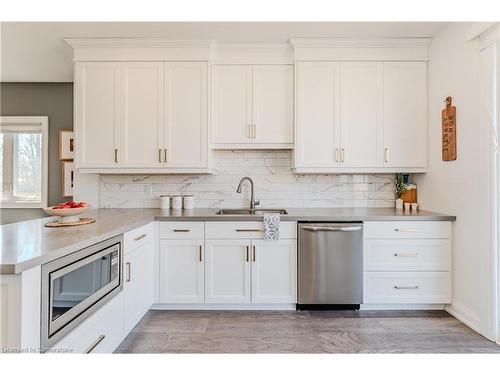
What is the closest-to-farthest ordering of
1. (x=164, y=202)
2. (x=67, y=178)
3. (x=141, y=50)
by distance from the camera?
(x=141, y=50)
(x=164, y=202)
(x=67, y=178)

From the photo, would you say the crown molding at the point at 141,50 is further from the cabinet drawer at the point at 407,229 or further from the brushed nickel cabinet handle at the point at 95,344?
the brushed nickel cabinet handle at the point at 95,344

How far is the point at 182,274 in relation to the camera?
2.74 m

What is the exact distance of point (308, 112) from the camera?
3053 mm

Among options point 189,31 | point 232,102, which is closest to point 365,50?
A: point 232,102

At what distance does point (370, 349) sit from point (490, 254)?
1.09m

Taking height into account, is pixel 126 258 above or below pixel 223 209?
below

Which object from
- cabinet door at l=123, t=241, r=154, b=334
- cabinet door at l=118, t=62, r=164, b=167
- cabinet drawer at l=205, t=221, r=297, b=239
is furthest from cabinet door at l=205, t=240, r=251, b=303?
cabinet door at l=118, t=62, r=164, b=167

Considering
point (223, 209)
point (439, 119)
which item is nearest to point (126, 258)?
point (223, 209)

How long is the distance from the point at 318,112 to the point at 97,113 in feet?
6.90

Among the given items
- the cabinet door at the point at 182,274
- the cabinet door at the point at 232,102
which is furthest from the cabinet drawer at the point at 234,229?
the cabinet door at the point at 232,102

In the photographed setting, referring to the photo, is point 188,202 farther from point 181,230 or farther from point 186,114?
point 186,114

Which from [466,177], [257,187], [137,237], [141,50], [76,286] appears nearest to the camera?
[76,286]

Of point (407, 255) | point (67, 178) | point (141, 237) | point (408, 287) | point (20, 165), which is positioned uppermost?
point (20, 165)
